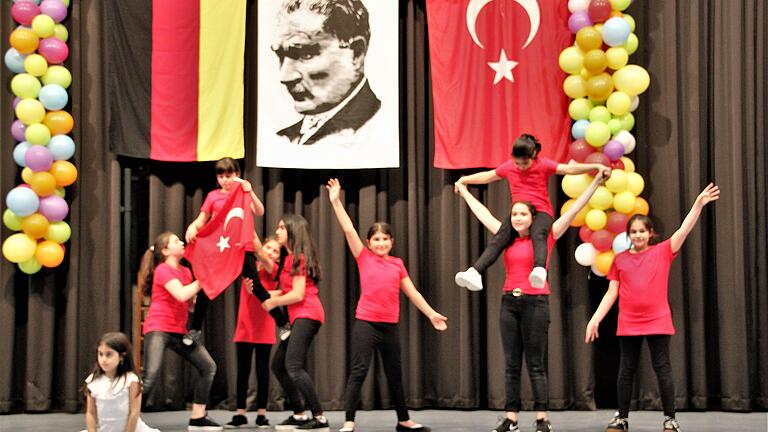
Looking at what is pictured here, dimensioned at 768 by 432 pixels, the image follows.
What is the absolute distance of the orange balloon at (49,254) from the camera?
7.58 meters

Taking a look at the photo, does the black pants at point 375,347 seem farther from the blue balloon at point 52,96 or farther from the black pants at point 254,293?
the blue balloon at point 52,96

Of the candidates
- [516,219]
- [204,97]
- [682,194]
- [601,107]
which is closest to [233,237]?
[204,97]

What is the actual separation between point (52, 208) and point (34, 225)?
0.19 metres

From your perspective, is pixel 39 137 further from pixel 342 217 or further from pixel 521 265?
pixel 521 265

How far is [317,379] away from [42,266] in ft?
7.98

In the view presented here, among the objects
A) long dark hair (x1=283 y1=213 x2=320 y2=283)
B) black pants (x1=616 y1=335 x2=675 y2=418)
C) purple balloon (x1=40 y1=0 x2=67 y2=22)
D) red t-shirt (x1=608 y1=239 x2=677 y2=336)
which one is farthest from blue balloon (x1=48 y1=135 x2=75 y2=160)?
black pants (x1=616 y1=335 x2=675 y2=418)

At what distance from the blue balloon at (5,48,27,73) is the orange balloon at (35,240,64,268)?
1.38m

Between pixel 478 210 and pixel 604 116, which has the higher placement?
pixel 604 116

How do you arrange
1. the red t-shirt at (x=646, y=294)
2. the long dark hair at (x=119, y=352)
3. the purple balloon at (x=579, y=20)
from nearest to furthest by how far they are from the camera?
the long dark hair at (x=119, y=352) → the red t-shirt at (x=646, y=294) → the purple balloon at (x=579, y=20)

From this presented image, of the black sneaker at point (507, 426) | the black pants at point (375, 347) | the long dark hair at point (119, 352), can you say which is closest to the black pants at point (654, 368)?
the black sneaker at point (507, 426)

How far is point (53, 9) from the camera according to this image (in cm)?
767

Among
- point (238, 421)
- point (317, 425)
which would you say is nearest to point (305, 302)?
point (317, 425)

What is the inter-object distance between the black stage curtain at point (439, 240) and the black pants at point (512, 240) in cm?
170

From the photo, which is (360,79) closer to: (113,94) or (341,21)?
(341,21)
